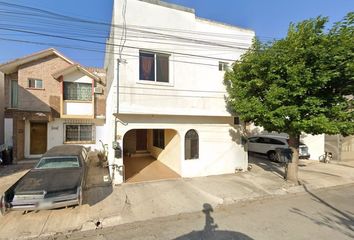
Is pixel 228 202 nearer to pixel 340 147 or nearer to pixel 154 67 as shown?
pixel 154 67

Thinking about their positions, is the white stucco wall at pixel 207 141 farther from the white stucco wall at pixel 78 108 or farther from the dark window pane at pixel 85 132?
the dark window pane at pixel 85 132

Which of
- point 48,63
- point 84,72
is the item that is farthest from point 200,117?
point 48,63

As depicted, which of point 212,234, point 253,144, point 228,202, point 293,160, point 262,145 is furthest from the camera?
point 253,144

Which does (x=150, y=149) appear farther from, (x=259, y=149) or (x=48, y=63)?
(x=48, y=63)

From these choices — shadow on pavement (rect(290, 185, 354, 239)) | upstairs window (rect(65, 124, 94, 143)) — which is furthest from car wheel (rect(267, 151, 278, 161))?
upstairs window (rect(65, 124, 94, 143))

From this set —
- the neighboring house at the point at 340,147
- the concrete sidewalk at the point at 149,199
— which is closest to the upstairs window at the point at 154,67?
the concrete sidewalk at the point at 149,199

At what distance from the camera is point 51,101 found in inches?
525

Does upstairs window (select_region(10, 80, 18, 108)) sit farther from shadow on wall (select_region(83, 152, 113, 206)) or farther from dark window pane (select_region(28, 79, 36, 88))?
shadow on wall (select_region(83, 152, 113, 206))

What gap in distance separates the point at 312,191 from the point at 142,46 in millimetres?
8825

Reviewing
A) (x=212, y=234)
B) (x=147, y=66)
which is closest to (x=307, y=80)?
(x=212, y=234)

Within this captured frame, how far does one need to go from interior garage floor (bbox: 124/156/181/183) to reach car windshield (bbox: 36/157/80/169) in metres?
2.21

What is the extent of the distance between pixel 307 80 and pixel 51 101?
14.7m

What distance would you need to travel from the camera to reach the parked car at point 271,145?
44.1 feet

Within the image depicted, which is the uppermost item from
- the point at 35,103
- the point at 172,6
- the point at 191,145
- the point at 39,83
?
the point at 172,6
